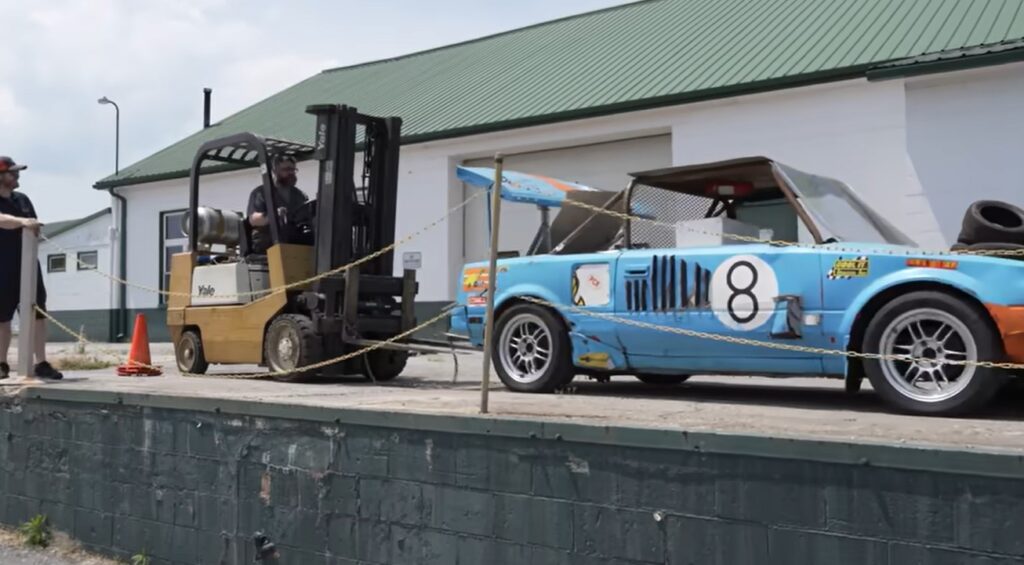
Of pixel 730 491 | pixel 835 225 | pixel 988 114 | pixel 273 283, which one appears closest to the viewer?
pixel 730 491

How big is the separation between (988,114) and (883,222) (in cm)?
681

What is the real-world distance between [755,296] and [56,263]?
30.9 m

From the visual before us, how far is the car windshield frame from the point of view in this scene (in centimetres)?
614

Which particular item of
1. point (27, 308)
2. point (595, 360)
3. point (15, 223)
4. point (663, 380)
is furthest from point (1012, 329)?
Answer: point (15, 223)

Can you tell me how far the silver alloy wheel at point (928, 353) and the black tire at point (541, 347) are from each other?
2.32 metres

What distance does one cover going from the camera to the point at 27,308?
7684 mm

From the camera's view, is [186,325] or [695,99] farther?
[695,99]

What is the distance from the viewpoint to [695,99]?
48.7 ft

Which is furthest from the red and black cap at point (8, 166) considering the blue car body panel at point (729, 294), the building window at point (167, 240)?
the building window at point (167, 240)

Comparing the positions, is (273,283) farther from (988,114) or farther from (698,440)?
(988,114)

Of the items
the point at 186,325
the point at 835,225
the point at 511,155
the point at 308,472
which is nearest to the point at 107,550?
the point at 308,472

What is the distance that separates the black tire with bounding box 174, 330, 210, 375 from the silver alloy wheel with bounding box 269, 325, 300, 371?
1252mm

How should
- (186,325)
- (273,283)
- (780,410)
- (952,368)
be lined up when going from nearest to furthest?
(952,368), (780,410), (273,283), (186,325)

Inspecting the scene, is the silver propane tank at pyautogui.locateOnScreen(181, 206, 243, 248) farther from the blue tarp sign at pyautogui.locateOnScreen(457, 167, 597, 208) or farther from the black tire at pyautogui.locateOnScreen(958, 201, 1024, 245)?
the black tire at pyautogui.locateOnScreen(958, 201, 1024, 245)
